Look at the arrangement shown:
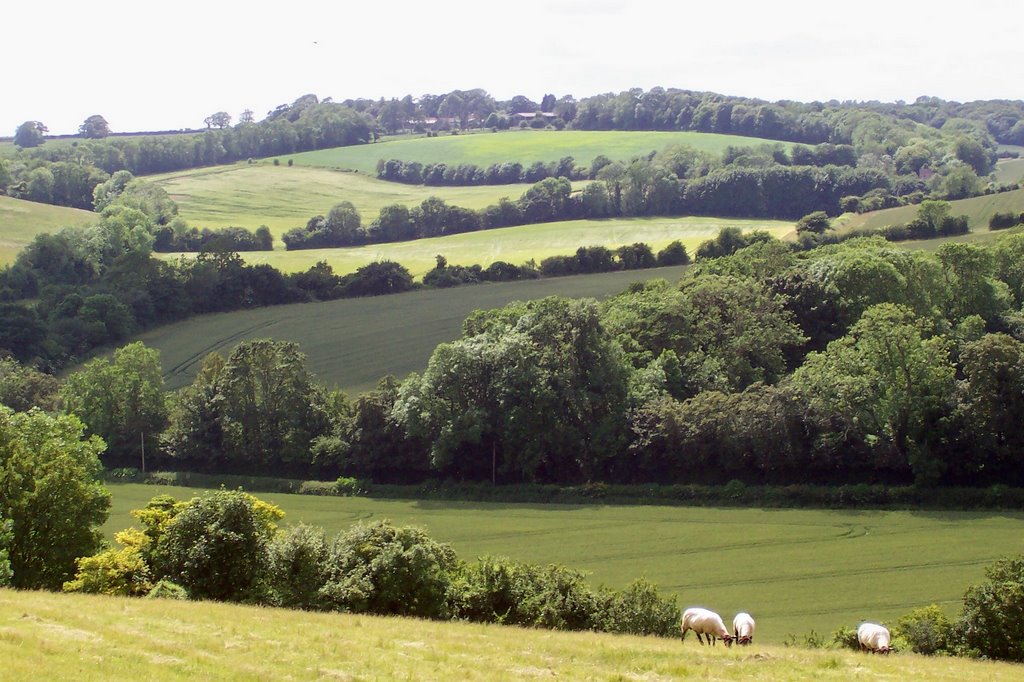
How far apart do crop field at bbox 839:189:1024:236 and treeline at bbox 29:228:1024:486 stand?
27.6 m

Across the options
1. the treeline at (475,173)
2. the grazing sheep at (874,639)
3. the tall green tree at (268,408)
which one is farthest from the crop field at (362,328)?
the treeline at (475,173)

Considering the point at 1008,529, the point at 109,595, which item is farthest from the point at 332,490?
the point at 1008,529

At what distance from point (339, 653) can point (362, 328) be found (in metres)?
76.6

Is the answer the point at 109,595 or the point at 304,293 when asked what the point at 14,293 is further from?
the point at 109,595

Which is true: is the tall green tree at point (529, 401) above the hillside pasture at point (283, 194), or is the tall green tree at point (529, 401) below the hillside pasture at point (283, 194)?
below

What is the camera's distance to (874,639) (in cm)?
3125

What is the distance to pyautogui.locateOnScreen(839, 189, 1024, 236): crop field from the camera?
11526 centimetres

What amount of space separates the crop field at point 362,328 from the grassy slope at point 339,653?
56.5m

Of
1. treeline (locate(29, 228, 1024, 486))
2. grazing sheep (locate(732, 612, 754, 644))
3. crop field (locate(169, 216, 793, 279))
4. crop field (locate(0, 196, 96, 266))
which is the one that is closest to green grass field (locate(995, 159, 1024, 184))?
crop field (locate(169, 216, 793, 279))

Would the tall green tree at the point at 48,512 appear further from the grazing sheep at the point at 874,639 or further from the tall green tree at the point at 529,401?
the tall green tree at the point at 529,401

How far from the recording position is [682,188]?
149m

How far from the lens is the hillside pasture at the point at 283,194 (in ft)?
501

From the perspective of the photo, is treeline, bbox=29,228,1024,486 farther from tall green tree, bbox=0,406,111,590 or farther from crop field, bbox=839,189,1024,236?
tall green tree, bbox=0,406,111,590

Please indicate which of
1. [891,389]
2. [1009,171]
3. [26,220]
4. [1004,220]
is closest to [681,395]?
[891,389]
